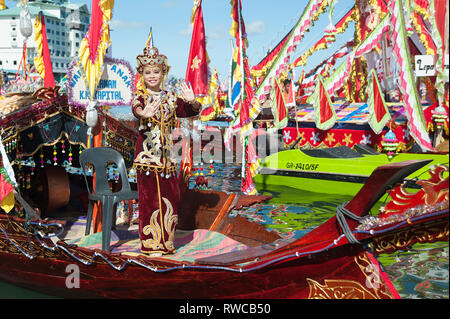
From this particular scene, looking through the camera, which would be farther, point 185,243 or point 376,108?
point 376,108

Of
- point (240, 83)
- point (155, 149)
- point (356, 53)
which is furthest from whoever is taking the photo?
point (356, 53)

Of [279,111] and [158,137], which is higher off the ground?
[279,111]

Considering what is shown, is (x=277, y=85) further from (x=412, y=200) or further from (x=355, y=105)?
(x=412, y=200)

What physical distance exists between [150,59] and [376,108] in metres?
10.3

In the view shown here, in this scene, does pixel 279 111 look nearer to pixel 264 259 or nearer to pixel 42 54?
pixel 42 54

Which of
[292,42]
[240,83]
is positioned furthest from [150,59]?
[292,42]

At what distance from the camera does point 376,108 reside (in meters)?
14.0

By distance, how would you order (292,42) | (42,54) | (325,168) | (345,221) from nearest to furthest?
(345,221), (42,54), (325,168), (292,42)

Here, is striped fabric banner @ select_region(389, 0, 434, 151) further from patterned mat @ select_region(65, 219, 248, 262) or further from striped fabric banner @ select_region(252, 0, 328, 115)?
patterned mat @ select_region(65, 219, 248, 262)

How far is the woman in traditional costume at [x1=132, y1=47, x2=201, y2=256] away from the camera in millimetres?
5133

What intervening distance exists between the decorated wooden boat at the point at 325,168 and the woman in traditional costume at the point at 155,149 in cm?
789

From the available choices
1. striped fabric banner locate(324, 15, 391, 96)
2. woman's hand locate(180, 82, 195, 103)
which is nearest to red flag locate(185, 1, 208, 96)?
woman's hand locate(180, 82, 195, 103)

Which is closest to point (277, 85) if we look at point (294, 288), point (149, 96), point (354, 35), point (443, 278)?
point (354, 35)

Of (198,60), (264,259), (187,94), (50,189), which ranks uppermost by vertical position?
(198,60)
